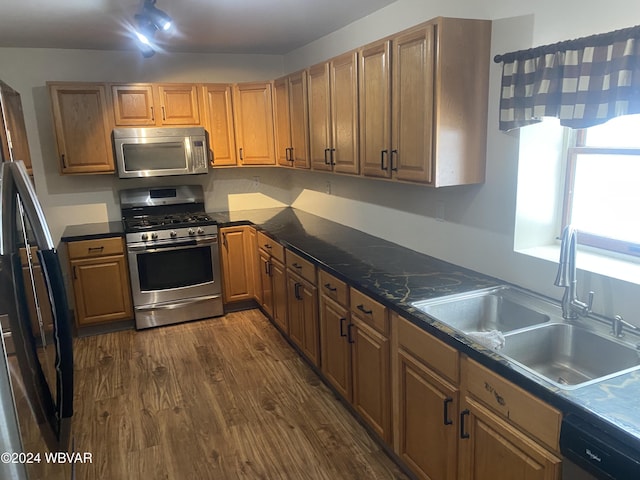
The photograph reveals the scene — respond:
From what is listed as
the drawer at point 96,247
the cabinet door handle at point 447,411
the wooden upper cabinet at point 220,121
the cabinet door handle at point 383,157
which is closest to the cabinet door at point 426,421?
the cabinet door handle at point 447,411

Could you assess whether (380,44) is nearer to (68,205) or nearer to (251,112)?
(251,112)

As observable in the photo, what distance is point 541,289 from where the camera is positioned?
219 cm

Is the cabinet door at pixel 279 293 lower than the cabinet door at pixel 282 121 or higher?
lower

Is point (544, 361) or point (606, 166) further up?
point (606, 166)

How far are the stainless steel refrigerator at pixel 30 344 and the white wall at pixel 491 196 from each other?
191cm

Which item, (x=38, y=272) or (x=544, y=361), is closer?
(x=38, y=272)

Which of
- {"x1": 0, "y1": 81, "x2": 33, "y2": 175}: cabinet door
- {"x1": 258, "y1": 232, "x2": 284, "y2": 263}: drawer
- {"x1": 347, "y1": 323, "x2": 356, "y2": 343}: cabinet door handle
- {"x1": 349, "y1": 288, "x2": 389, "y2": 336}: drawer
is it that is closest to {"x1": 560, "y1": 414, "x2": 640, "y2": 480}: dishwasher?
{"x1": 349, "y1": 288, "x2": 389, "y2": 336}: drawer

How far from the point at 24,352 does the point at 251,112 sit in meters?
3.84

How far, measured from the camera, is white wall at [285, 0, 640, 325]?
1884 mm

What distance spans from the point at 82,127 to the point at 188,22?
4.64 feet

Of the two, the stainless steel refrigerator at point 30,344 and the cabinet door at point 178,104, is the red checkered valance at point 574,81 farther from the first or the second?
the cabinet door at point 178,104

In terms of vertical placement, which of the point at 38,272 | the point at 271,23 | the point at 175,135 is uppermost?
the point at 271,23

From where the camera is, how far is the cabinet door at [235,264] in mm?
4406

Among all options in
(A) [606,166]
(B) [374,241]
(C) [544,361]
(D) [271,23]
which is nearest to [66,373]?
Result: (C) [544,361]
